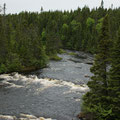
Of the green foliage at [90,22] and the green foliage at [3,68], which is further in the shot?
the green foliage at [90,22]

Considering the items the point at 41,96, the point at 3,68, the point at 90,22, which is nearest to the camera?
the point at 41,96

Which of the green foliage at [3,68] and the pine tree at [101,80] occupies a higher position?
the pine tree at [101,80]

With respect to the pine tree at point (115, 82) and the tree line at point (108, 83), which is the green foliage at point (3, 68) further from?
the pine tree at point (115, 82)

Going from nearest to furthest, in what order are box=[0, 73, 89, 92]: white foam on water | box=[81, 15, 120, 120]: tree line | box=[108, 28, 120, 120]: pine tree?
box=[108, 28, 120, 120]: pine tree
box=[81, 15, 120, 120]: tree line
box=[0, 73, 89, 92]: white foam on water

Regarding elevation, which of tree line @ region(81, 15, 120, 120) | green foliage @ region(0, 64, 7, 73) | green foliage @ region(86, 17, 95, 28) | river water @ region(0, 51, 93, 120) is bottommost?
river water @ region(0, 51, 93, 120)

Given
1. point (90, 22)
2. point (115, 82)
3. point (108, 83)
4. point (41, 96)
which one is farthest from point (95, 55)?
point (90, 22)

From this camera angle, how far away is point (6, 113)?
25656 millimetres

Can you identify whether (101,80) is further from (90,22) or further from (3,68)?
(90,22)

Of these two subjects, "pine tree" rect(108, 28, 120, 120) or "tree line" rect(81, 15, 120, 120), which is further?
"tree line" rect(81, 15, 120, 120)

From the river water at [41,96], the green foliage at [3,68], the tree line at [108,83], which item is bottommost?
the river water at [41,96]

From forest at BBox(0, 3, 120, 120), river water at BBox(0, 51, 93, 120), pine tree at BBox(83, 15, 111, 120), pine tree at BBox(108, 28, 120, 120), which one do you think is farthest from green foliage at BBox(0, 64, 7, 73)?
pine tree at BBox(108, 28, 120, 120)

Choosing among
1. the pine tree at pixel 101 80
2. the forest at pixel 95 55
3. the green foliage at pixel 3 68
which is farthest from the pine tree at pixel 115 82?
the green foliage at pixel 3 68

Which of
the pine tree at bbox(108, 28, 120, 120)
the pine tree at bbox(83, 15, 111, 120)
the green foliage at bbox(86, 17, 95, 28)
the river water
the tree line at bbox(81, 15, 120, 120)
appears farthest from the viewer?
the green foliage at bbox(86, 17, 95, 28)

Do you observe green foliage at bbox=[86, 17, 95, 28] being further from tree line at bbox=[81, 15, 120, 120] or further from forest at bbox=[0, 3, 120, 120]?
tree line at bbox=[81, 15, 120, 120]
